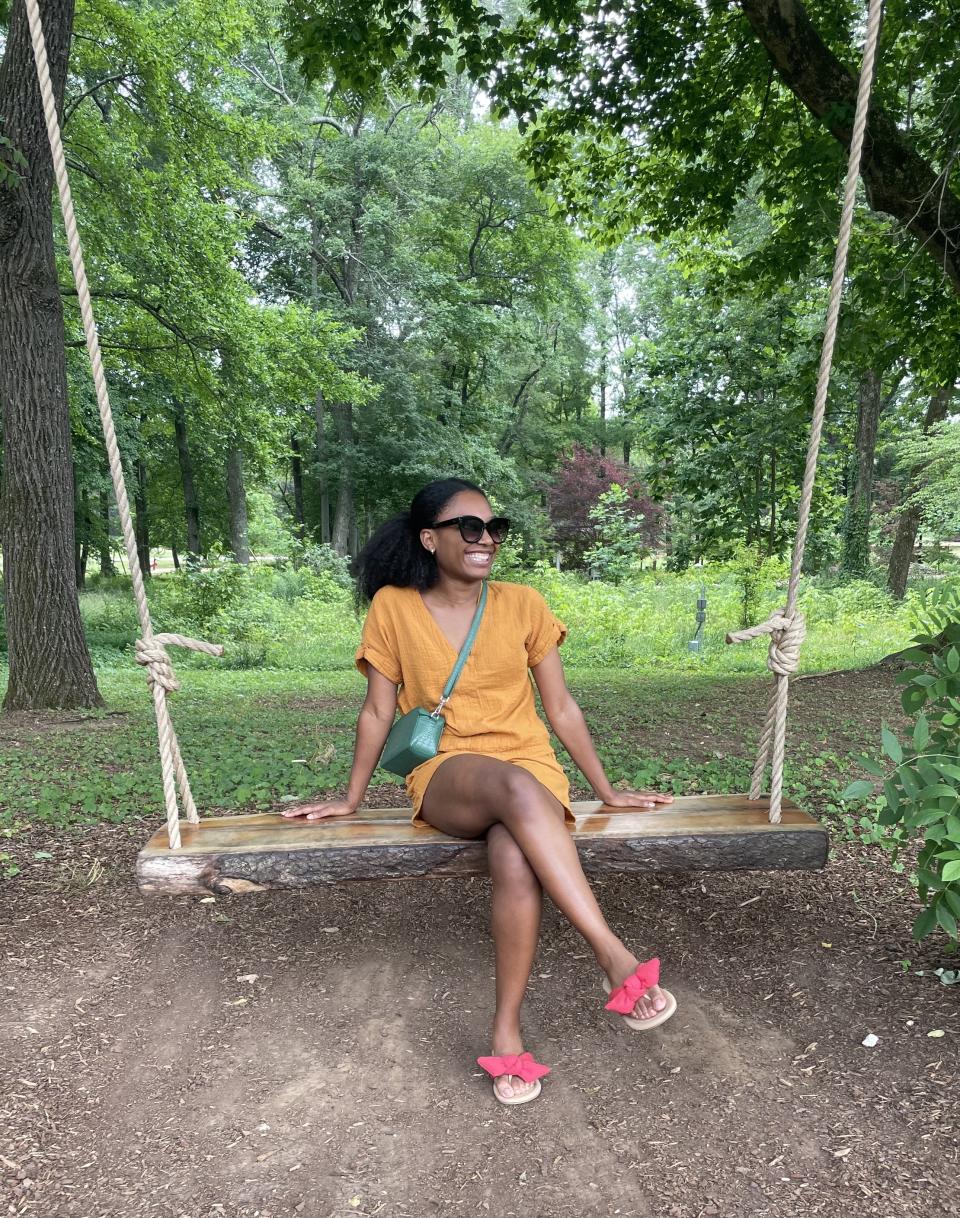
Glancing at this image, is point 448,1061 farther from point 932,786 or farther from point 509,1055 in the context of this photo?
point 932,786

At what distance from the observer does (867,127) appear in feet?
15.2

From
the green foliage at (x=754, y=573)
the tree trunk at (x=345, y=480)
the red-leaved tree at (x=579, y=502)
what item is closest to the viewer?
the green foliage at (x=754, y=573)

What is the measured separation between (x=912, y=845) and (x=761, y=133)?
5136 mm

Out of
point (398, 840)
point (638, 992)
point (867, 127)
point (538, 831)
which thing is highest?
point (867, 127)

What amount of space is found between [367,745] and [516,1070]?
100 cm

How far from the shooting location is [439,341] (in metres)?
20.1

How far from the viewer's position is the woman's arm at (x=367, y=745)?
2.60 metres

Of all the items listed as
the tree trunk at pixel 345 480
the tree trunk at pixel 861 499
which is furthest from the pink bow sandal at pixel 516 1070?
the tree trunk at pixel 345 480

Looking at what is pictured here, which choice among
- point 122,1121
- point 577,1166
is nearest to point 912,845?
point 577,1166

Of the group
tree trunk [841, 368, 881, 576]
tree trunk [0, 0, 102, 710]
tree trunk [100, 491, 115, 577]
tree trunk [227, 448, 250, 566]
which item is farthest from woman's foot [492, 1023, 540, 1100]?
tree trunk [227, 448, 250, 566]

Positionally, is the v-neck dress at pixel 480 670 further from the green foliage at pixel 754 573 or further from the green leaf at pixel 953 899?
the green foliage at pixel 754 573

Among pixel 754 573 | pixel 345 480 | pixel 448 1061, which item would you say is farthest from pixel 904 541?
pixel 448 1061

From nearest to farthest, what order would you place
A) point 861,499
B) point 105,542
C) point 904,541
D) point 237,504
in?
point 861,499 → point 904,541 → point 105,542 → point 237,504

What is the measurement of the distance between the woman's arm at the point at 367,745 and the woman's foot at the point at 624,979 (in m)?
0.93
